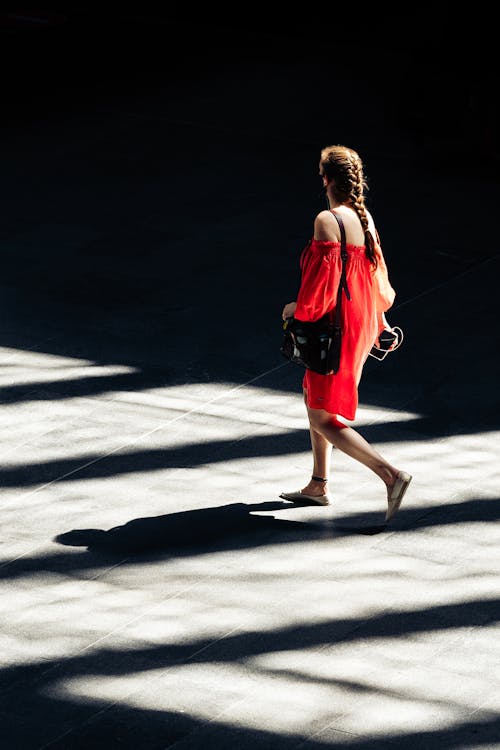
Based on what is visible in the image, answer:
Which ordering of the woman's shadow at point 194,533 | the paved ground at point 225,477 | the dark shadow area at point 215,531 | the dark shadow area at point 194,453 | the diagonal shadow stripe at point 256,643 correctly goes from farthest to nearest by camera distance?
the dark shadow area at point 194,453
the woman's shadow at point 194,533
the dark shadow area at point 215,531
the diagonal shadow stripe at point 256,643
the paved ground at point 225,477

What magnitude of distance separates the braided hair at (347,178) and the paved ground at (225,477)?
59.7 inches

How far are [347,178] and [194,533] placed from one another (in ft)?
6.68

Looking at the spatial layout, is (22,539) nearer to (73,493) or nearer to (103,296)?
(73,493)

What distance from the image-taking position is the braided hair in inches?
298

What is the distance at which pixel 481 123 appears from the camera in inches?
623

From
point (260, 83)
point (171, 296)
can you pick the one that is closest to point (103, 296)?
point (171, 296)

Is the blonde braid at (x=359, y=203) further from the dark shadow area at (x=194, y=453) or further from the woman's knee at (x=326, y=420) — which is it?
the dark shadow area at (x=194, y=453)

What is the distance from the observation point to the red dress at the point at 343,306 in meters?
7.57

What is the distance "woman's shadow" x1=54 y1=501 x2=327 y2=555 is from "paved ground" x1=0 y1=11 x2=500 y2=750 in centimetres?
2

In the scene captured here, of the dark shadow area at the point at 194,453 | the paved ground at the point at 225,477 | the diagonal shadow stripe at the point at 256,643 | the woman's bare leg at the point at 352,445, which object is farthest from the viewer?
the dark shadow area at the point at 194,453

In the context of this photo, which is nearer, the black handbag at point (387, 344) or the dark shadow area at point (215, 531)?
the dark shadow area at point (215, 531)

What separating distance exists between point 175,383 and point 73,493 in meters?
1.79

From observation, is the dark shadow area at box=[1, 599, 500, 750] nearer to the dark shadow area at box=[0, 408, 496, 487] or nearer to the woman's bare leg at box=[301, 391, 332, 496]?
the woman's bare leg at box=[301, 391, 332, 496]

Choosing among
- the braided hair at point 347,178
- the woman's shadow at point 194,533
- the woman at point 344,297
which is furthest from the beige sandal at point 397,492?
the braided hair at point 347,178
